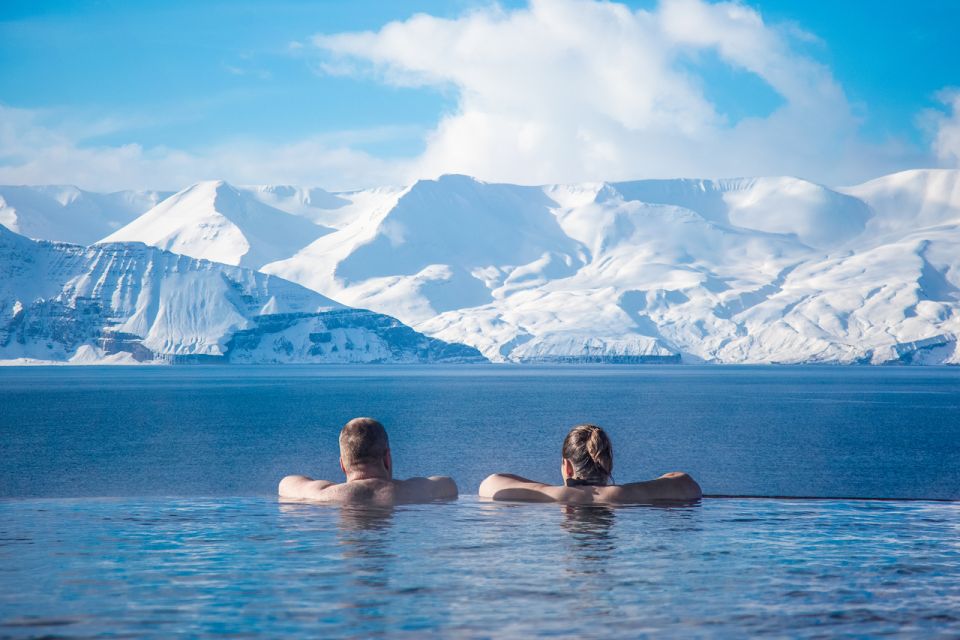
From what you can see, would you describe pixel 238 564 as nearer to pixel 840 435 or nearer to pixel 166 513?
pixel 166 513

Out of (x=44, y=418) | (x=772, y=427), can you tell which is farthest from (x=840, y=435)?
(x=44, y=418)

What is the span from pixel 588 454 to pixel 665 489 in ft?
15.6

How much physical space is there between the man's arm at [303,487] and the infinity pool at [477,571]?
0.29m

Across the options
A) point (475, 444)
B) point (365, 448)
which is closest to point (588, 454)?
point (365, 448)

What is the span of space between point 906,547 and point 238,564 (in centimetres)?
1123

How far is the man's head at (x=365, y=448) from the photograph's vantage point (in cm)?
1898

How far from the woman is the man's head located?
126 inches

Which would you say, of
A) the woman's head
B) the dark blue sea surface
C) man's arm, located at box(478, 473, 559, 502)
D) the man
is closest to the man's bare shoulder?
the man

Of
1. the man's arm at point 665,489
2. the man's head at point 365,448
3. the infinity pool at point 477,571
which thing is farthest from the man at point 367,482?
the man's arm at point 665,489

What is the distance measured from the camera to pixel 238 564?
56.5ft

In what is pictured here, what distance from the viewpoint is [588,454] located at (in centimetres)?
1945

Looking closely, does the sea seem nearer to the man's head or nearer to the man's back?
the man's back

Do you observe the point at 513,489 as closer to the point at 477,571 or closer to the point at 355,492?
the point at 355,492

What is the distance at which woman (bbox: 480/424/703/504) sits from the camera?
62.9 ft
